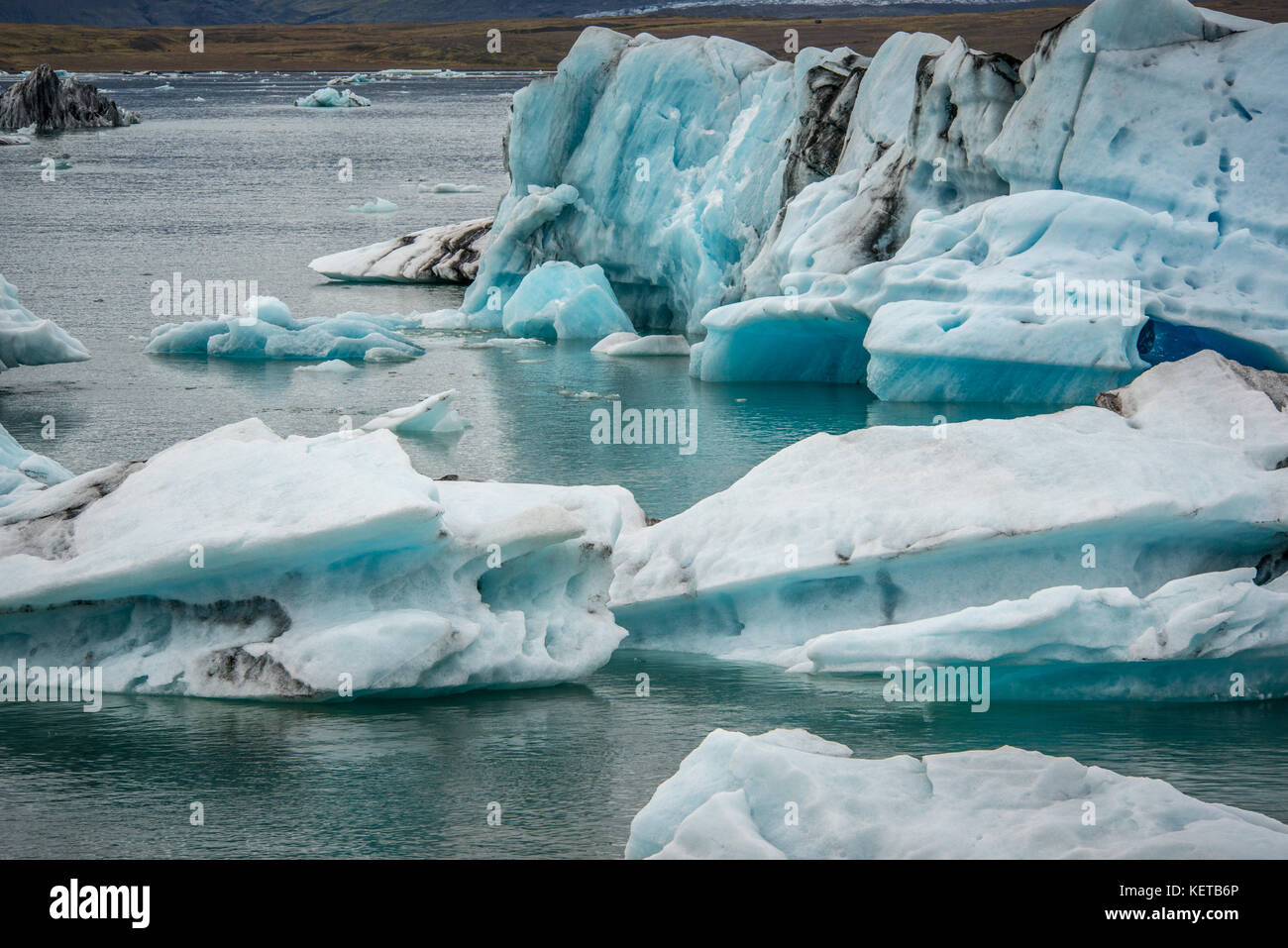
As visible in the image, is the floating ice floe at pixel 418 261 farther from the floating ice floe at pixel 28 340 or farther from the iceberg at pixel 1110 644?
the iceberg at pixel 1110 644

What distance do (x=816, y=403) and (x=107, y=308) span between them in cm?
1152

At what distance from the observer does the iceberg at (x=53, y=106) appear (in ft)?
182

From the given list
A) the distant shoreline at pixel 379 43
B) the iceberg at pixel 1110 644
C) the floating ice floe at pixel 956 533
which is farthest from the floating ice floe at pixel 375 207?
the distant shoreline at pixel 379 43

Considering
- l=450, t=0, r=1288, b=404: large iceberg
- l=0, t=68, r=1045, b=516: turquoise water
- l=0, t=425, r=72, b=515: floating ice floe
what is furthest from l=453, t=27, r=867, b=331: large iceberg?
l=0, t=425, r=72, b=515: floating ice floe

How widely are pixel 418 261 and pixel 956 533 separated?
19.6 meters

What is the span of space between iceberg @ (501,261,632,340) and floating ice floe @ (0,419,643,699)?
41.7 ft

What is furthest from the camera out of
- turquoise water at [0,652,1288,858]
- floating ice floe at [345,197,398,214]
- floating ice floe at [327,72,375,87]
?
floating ice floe at [327,72,375,87]

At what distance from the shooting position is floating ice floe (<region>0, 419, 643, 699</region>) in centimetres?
793

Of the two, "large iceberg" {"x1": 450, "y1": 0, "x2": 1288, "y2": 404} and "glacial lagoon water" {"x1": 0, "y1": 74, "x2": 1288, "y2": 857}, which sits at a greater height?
"large iceberg" {"x1": 450, "y1": 0, "x2": 1288, "y2": 404}

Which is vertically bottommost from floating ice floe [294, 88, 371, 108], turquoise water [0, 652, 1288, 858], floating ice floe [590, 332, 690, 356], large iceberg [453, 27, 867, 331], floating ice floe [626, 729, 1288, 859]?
turquoise water [0, 652, 1288, 858]

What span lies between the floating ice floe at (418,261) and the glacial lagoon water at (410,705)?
451 mm

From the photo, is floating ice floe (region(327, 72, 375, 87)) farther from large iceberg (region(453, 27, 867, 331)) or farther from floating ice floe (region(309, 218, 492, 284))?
large iceberg (region(453, 27, 867, 331))

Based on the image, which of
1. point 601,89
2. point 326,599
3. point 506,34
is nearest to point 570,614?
point 326,599

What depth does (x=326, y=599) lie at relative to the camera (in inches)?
324
